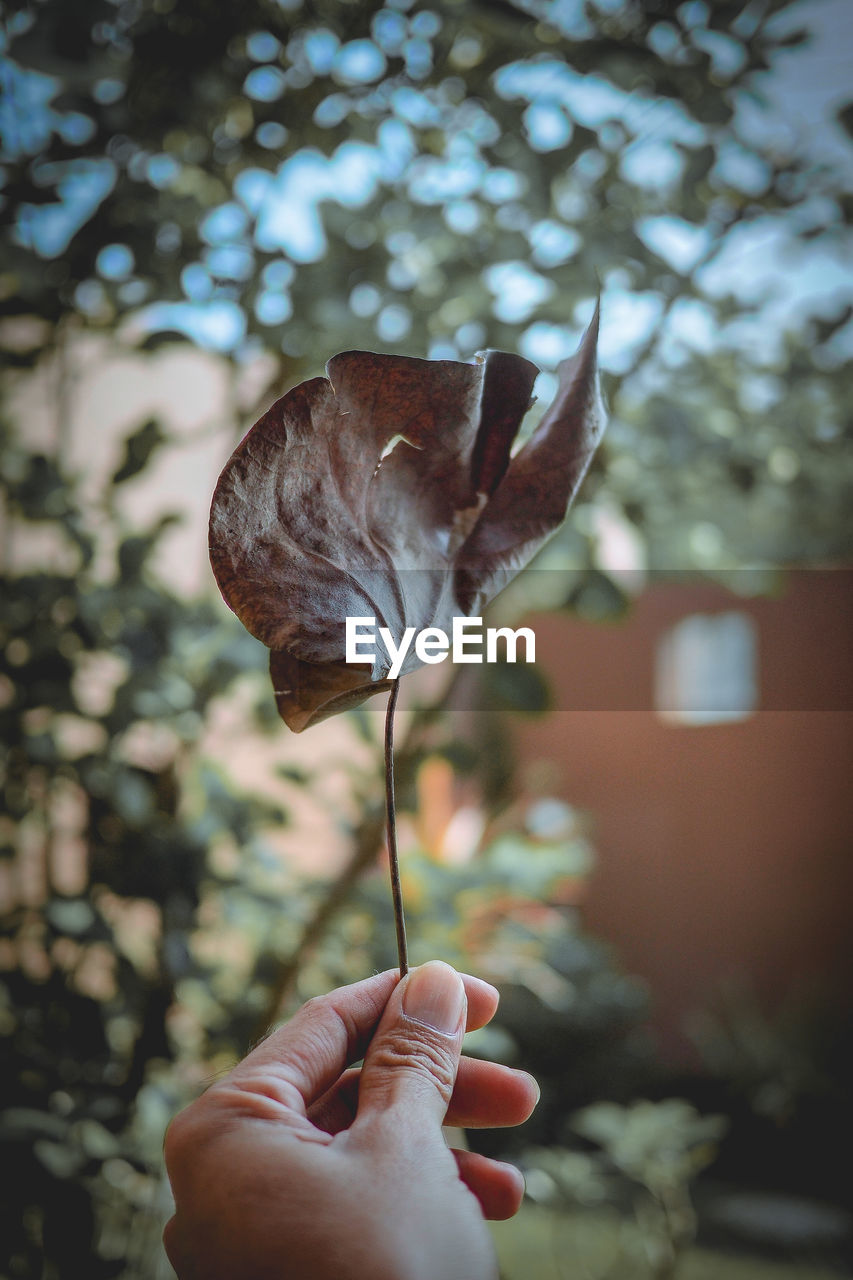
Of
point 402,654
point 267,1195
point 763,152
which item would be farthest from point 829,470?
point 267,1195

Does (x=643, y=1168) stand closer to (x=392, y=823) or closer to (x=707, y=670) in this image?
(x=392, y=823)

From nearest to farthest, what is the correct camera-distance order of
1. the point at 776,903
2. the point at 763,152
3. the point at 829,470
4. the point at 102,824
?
the point at 102,824 → the point at 763,152 → the point at 829,470 → the point at 776,903

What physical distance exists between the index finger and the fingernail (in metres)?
0.04

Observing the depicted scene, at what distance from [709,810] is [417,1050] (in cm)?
371

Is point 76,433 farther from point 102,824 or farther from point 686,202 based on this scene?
point 686,202

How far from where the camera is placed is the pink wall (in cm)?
365

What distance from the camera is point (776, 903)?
148 inches

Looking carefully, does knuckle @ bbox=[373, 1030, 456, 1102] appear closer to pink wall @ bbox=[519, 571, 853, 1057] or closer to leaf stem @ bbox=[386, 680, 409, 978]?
leaf stem @ bbox=[386, 680, 409, 978]

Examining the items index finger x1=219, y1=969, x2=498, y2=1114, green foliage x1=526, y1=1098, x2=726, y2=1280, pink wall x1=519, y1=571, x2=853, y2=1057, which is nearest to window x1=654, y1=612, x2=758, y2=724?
pink wall x1=519, y1=571, x2=853, y2=1057

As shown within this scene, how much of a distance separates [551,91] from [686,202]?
0.59 ft

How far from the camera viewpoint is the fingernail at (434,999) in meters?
0.45

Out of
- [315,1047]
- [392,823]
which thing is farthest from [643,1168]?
[392,823]

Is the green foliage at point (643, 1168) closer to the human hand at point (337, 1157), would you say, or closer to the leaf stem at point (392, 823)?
the human hand at point (337, 1157)

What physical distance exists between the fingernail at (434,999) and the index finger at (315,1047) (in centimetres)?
4
